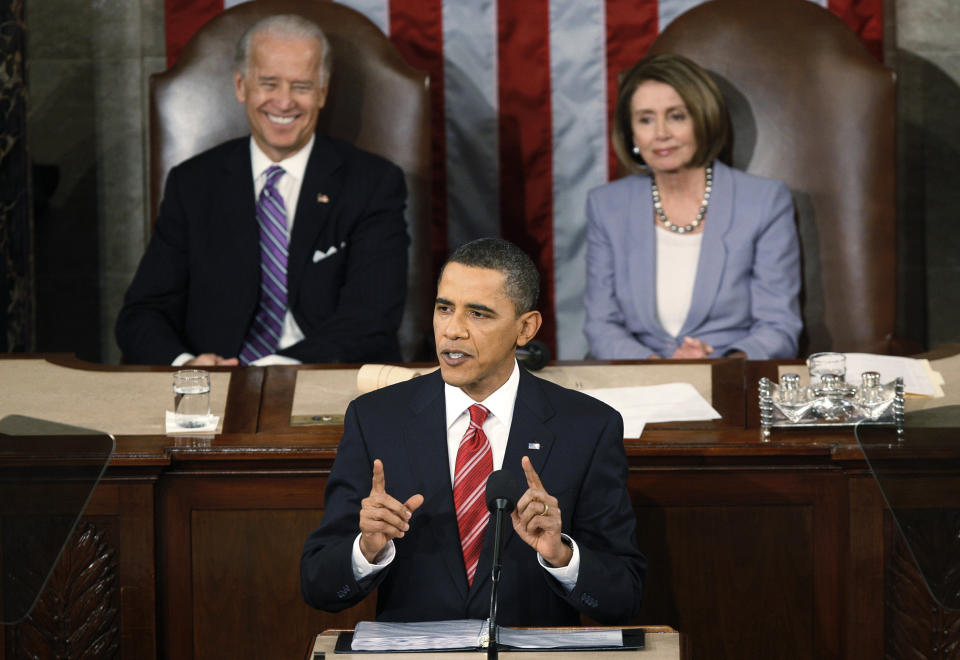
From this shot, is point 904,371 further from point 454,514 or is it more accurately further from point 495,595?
point 495,595

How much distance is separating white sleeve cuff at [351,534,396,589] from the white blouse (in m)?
2.11

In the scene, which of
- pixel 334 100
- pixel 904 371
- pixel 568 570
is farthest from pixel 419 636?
pixel 334 100

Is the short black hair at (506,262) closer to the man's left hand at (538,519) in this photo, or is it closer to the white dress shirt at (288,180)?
the man's left hand at (538,519)

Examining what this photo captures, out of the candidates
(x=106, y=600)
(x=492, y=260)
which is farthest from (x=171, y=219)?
(x=492, y=260)

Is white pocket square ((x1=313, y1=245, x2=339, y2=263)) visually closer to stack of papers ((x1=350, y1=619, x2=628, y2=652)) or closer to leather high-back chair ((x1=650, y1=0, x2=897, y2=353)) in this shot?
leather high-back chair ((x1=650, y1=0, x2=897, y2=353))

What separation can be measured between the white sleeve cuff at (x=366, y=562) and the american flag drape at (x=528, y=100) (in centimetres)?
281

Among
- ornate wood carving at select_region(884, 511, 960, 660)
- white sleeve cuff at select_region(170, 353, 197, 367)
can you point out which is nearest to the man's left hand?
ornate wood carving at select_region(884, 511, 960, 660)

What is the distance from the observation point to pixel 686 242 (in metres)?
4.11

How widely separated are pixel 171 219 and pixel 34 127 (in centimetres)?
125

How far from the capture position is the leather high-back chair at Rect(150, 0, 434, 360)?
4.41m

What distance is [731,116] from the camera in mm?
4410

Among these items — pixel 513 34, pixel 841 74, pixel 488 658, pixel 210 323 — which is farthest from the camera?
pixel 513 34

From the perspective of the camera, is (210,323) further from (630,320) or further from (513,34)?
(513,34)

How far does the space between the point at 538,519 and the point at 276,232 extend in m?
2.28
